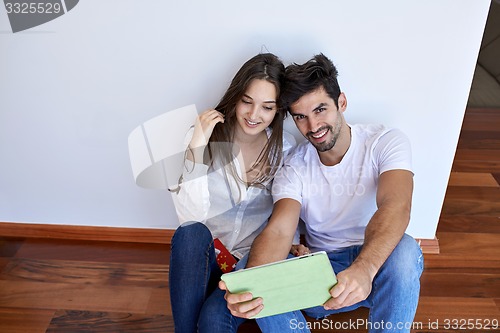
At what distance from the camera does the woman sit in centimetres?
133

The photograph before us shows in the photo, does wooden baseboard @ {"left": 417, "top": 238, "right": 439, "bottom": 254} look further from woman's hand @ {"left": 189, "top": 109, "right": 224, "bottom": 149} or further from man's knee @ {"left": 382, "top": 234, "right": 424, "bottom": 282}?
woman's hand @ {"left": 189, "top": 109, "right": 224, "bottom": 149}

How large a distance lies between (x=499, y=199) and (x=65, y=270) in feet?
5.39

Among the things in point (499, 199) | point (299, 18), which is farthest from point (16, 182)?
point (499, 199)

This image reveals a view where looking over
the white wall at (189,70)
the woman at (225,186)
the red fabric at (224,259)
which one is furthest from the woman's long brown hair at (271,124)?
the red fabric at (224,259)

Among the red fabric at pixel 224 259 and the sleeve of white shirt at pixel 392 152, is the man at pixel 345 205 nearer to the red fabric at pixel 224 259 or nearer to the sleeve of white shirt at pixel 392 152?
the sleeve of white shirt at pixel 392 152

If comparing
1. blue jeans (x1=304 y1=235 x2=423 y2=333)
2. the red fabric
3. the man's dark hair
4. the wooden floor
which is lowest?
the wooden floor

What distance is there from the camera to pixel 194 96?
A: 1.54 m

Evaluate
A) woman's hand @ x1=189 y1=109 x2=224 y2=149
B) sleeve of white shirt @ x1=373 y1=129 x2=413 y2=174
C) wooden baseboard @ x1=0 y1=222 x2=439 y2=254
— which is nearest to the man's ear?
sleeve of white shirt @ x1=373 y1=129 x2=413 y2=174

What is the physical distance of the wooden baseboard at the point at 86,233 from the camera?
184 centimetres

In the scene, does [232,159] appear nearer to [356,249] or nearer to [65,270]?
[356,249]

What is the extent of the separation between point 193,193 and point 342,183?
16.6 inches

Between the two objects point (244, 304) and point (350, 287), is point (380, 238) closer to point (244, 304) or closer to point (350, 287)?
point (350, 287)

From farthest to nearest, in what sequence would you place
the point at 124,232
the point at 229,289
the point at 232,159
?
the point at 124,232, the point at 232,159, the point at 229,289

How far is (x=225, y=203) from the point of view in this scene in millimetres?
1532
